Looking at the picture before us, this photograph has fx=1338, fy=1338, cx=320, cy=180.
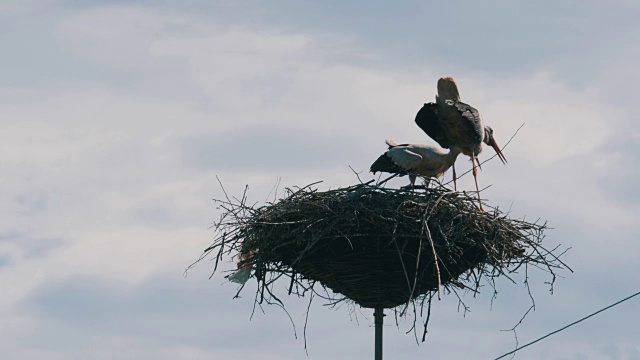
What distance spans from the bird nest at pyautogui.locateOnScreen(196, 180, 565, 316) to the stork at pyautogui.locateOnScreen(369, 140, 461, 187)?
5.08ft

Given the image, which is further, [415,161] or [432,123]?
[432,123]

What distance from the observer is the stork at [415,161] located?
12672 millimetres

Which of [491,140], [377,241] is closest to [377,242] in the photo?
[377,241]

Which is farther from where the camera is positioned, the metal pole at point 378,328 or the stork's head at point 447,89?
the stork's head at point 447,89

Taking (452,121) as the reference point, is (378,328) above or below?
below

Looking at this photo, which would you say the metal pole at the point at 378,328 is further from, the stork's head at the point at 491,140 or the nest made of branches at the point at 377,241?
the stork's head at the point at 491,140

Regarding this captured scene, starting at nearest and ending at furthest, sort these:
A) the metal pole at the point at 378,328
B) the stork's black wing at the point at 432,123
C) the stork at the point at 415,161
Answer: the metal pole at the point at 378,328 < the stork at the point at 415,161 < the stork's black wing at the point at 432,123

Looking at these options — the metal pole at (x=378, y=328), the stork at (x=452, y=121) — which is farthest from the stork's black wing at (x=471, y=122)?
the metal pole at (x=378, y=328)

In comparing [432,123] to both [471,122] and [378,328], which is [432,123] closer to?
[471,122]

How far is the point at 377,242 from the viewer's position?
10.8 metres

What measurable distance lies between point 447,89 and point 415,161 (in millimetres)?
878

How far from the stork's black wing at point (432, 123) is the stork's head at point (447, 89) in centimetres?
13

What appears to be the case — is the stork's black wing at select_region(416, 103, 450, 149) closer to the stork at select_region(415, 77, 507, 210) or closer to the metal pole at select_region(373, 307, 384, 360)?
the stork at select_region(415, 77, 507, 210)

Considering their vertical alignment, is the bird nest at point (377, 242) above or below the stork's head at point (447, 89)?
below
